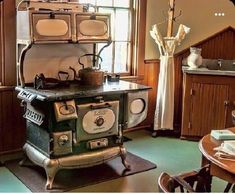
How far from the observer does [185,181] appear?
2.00 meters

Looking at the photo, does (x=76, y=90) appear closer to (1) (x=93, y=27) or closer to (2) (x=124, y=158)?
(1) (x=93, y=27)

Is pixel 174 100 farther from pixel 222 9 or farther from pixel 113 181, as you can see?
pixel 113 181

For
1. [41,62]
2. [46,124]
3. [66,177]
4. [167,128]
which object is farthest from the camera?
[167,128]

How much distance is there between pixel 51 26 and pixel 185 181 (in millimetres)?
2124

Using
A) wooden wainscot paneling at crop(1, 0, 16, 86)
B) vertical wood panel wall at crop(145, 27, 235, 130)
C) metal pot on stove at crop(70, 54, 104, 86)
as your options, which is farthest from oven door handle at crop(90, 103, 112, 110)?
vertical wood panel wall at crop(145, 27, 235, 130)

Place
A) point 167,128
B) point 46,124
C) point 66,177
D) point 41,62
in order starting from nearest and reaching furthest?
1. point 46,124
2. point 66,177
3. point 41,62
4. point 167,128

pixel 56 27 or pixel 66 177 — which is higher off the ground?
pixel 56 27

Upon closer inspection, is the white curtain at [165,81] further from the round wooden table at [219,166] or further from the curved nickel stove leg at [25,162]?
the round wooden table at [219,166]

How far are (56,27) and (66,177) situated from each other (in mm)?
1375

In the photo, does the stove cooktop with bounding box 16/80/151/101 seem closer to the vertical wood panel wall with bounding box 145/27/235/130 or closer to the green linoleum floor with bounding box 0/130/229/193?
the green linoleum floor with bounding box 0/130/229/193

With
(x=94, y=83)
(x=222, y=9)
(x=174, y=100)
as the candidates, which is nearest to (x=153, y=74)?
(x=174, y=100)

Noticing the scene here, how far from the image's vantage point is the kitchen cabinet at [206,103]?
4648 mm

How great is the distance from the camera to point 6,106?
158 inches

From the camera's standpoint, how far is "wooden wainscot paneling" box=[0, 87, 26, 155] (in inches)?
157
